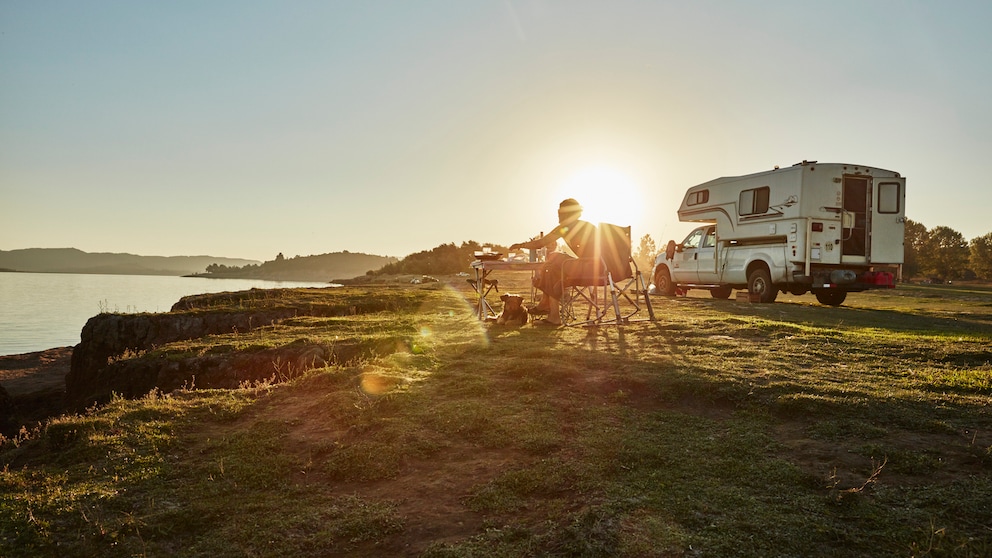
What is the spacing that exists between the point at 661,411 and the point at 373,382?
2853mm

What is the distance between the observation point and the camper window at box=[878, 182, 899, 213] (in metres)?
14.2

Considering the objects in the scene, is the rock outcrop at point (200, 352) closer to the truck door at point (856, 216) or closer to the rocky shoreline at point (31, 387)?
the rocky shoreline at point (31, 387)

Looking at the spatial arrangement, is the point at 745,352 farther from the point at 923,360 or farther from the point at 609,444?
the point at 609,444

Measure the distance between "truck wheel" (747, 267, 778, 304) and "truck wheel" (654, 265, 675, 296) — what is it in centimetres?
424

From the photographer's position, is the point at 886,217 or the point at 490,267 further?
the point at 886,217

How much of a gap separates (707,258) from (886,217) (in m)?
5.18

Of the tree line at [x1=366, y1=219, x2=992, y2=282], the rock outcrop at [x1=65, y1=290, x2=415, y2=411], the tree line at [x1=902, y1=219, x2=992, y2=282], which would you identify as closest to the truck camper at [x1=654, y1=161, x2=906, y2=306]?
the rock outcrop at [x1=65, y1=290, x2=415, y2=411]

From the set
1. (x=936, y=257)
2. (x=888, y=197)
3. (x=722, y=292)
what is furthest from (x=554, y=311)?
(x=936, y=257)

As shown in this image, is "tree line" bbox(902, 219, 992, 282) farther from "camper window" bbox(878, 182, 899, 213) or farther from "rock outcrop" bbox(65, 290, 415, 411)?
"rock outcrop" bbox(65, 290, 415, 411)

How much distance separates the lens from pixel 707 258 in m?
18.0

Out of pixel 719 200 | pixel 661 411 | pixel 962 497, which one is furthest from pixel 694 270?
pixel 962 497

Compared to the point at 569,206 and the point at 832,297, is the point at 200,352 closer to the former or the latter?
the point at 569,206

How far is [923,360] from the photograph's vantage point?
240 inches

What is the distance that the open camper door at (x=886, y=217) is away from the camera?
46.3ft
